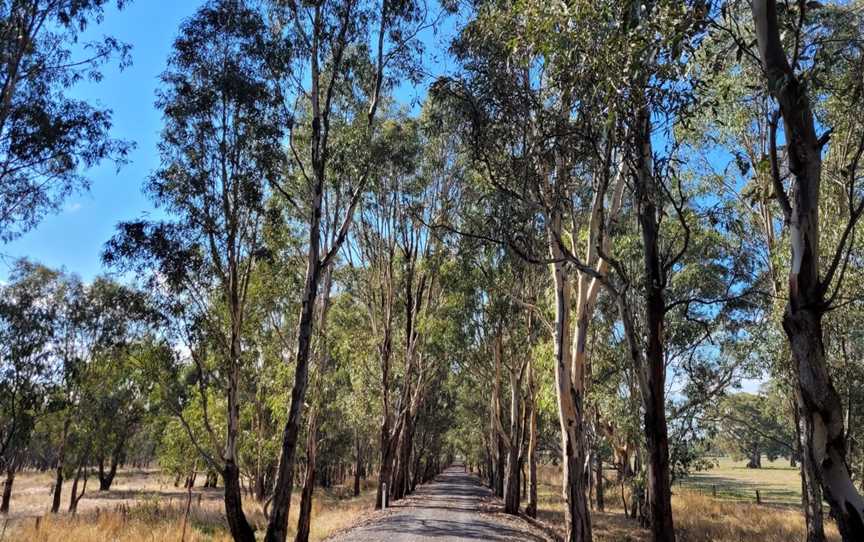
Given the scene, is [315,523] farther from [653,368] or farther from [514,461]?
[653,368]

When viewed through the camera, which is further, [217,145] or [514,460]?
[514,460]

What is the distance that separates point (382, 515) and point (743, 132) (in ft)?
59.5

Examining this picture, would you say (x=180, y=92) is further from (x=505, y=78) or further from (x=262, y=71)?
(x=505, y=78)

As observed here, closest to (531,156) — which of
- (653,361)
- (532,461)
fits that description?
(653,361)

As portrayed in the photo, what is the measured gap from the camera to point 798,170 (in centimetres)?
500

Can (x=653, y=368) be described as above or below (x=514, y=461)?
above

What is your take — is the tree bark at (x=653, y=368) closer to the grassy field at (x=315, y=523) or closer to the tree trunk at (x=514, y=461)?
the grassy field at (x=315, y=523)

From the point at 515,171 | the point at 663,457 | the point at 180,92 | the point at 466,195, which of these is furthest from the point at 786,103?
the point at 466,195

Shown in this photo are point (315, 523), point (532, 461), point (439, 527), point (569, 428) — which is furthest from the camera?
point (532, 461)

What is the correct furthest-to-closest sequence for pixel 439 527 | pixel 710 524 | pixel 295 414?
pixel 710 524 < pixel 439 527 < pixel 295 414

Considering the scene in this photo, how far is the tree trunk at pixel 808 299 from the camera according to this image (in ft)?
14.8

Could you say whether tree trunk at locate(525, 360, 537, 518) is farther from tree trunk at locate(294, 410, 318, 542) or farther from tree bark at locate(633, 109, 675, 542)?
tree bark at locate(633, 109, 675, 542)

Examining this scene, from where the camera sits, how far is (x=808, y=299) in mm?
4754

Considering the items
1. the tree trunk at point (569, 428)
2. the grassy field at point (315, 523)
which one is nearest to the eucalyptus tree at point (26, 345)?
the grassy field at point (315, 523)
